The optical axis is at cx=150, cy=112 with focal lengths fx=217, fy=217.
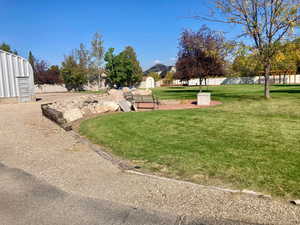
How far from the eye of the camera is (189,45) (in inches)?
889

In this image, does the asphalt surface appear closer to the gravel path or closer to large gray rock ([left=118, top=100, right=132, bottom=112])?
the gravel path

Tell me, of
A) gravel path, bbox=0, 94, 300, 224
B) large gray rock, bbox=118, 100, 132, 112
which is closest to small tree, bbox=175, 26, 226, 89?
large gray rock, bbox=118, 100, 132, 112

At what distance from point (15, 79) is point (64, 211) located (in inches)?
821

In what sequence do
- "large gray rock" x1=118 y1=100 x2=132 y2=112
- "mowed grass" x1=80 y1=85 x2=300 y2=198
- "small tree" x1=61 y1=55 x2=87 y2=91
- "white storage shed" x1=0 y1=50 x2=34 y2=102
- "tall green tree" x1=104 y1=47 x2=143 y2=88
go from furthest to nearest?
"tall green tree" x1=104 y1=47 x2=143 y2=88, "small tree" x1=61 y1=55 x2=87 y2=91, "white storage shed" x1=0 y1=50 x2=34 y2=102, "large gray rock" x1=118 y1=100 x2=132 y2=112, "mowed grass" x1=80 y1=85 x2=300 y2=198

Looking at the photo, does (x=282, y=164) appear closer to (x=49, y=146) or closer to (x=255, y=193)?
(x=255, y=193)

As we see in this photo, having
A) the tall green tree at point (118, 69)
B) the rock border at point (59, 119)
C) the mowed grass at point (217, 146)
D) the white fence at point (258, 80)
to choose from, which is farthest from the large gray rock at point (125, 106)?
the white fence at point (258, 80)

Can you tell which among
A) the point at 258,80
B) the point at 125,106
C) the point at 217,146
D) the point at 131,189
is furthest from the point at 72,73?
the point at 131,189

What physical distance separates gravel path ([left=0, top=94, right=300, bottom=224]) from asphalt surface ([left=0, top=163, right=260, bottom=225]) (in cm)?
15

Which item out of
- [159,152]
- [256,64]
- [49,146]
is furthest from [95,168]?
[256,64]

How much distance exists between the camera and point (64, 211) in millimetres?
2867

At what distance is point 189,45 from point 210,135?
1817 centimetres

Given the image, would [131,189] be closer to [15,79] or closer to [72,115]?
[72,115]

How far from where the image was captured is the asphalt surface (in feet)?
8.63

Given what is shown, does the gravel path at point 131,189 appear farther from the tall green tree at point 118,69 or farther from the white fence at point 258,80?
the white fence at point 258,80
